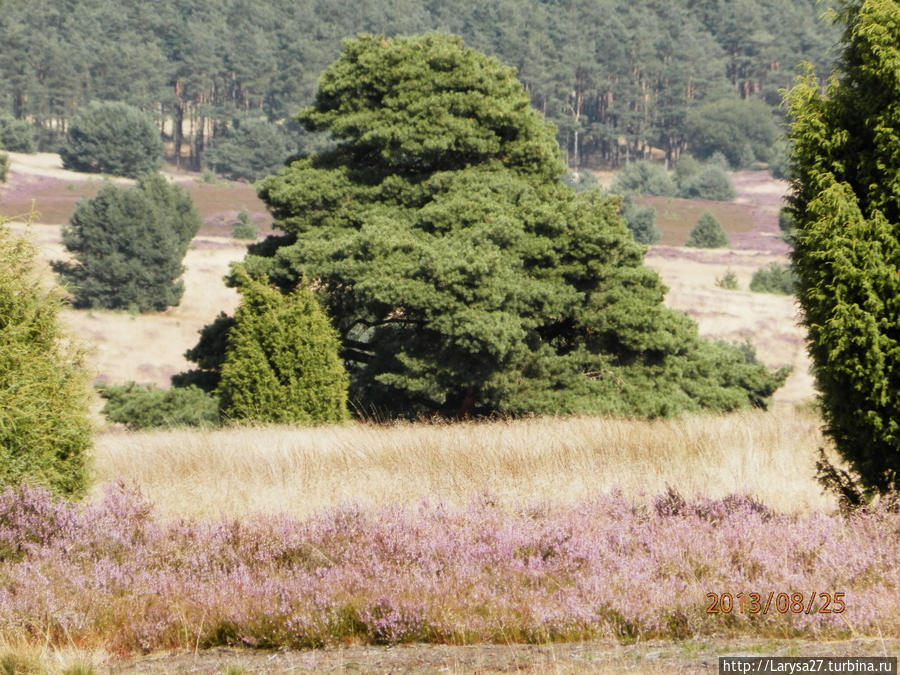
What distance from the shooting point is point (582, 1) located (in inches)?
7790

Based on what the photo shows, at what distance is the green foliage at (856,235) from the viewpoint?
6.89m

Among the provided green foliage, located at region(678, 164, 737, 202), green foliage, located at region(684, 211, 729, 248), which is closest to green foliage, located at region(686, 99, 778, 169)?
green foliage, located at region(678, 164, 737, 202)

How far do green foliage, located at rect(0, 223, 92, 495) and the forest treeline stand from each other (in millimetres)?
119811

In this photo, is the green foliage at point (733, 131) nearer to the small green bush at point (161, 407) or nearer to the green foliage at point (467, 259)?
the green foliage at point (467, 259)

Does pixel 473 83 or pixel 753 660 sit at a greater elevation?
pixel 473 83

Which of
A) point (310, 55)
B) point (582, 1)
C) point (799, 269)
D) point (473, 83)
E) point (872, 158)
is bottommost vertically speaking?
point (799, 269)

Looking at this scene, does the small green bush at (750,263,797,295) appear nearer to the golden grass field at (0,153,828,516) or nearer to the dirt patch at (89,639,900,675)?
the golden grass field at (0,153,828,516)

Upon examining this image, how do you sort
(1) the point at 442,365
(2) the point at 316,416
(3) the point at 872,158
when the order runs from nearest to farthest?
(3) the point at 872,158
(2) the point at 316,416
(1) the point at 442,365

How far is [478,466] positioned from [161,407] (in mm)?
13742

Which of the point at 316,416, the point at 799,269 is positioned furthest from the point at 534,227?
the point at 799,269

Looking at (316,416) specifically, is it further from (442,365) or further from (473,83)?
(473,83)

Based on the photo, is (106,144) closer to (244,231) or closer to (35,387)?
(244,231)

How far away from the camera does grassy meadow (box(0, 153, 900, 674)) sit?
5.70m

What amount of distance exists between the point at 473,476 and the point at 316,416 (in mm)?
8541
